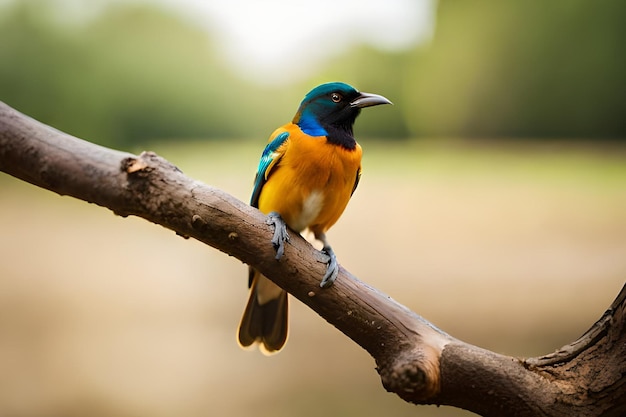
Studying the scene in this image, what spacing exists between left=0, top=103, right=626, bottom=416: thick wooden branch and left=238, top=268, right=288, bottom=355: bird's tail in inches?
21.7

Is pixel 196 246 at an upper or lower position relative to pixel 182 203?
upper

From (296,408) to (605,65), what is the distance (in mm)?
2307

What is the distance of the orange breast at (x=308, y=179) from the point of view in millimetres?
2070

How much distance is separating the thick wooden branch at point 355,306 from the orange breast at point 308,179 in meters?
0.30

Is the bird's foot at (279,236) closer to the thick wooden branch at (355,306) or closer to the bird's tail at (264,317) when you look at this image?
the thick wooden branch at (355,306)

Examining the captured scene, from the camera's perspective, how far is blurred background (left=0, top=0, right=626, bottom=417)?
315 cm

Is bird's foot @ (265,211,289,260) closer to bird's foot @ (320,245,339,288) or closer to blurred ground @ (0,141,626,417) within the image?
bird's foot @ (320,245,339,288)

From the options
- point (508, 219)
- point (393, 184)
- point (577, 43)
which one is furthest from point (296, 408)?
point (577, 43)

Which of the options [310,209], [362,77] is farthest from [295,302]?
[310,209]

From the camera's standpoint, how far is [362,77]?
3.15 metres

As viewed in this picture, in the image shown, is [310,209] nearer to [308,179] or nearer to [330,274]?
[308,179]

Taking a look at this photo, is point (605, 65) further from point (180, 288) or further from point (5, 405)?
point (5, 405)

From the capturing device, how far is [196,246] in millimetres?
3477

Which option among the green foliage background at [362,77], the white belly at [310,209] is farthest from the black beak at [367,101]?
the green foliage background at [362,77]
